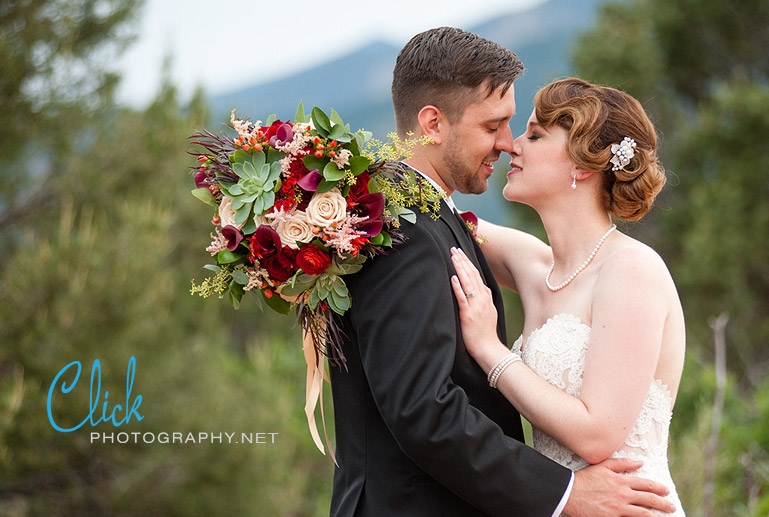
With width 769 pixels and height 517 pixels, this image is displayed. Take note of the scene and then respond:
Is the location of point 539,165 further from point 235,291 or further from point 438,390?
point 235,291

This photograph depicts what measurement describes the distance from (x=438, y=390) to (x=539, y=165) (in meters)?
1.31

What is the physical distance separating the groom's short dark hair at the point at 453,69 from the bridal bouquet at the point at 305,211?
58 centimetres

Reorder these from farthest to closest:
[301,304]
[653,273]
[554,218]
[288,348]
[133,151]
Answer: [288,348], [133,151], [554,218], [653,273], [301,304]

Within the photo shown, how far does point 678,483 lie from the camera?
6.57 m

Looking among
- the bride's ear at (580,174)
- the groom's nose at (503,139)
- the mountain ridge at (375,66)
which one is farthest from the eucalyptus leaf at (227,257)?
the mountain ridge at (375,66)

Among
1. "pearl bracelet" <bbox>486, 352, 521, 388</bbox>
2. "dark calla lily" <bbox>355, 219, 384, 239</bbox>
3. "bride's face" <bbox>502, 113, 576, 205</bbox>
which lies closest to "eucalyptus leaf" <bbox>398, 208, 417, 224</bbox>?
"dark calla lily" <bbox>355, 219, 384, 239</bbox>

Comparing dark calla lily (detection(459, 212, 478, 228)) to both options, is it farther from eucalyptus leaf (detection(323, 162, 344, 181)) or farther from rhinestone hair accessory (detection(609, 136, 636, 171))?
eucalyptus leaf (detection(323, 162, 344, 181))

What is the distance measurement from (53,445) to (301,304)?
855 cm

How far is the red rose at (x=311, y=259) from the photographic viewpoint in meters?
2.56

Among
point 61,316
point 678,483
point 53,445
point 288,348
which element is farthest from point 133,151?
point 678,483

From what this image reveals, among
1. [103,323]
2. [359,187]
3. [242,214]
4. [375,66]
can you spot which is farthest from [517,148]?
[375,66]

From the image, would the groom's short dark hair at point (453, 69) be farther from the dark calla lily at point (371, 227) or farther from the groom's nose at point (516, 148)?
the dark calla lily at point (371, 227)

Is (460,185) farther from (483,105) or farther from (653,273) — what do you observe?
(653,273)

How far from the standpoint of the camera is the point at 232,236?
265cm
